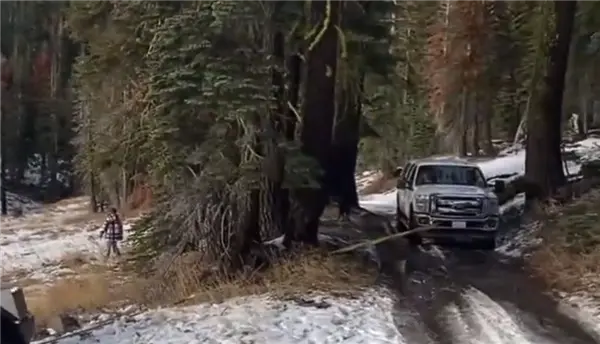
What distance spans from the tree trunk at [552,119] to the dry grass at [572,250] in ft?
12.8

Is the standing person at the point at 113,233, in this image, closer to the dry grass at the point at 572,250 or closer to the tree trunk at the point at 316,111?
the tree trunk at the point at 316,111

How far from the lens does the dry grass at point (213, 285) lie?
14.1 meters

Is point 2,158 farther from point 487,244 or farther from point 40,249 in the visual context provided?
point 487,244

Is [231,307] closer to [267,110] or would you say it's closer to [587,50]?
[267,110]

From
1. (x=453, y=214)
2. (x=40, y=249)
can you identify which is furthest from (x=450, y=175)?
(x=40, y=249)

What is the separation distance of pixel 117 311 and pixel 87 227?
81.0 feet

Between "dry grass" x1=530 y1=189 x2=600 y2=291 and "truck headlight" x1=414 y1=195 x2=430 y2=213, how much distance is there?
2.42 meters

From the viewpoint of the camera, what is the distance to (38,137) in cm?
6281

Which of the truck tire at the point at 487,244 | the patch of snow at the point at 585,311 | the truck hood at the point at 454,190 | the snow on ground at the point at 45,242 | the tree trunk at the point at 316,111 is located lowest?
the snow on ground at the point at 45,242

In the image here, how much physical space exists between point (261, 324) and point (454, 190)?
8.52m

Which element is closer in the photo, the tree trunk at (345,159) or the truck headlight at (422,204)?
the truck headlight at (422,204)

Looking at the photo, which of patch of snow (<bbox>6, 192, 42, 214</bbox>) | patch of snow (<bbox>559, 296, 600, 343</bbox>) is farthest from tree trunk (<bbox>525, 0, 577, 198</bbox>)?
patch of snow (<bbox>6, 192, 42, 214</bbox>)

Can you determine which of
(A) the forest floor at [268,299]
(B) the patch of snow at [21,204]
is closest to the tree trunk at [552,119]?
(A) the forest floor at [268,299]

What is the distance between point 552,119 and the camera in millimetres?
23531
